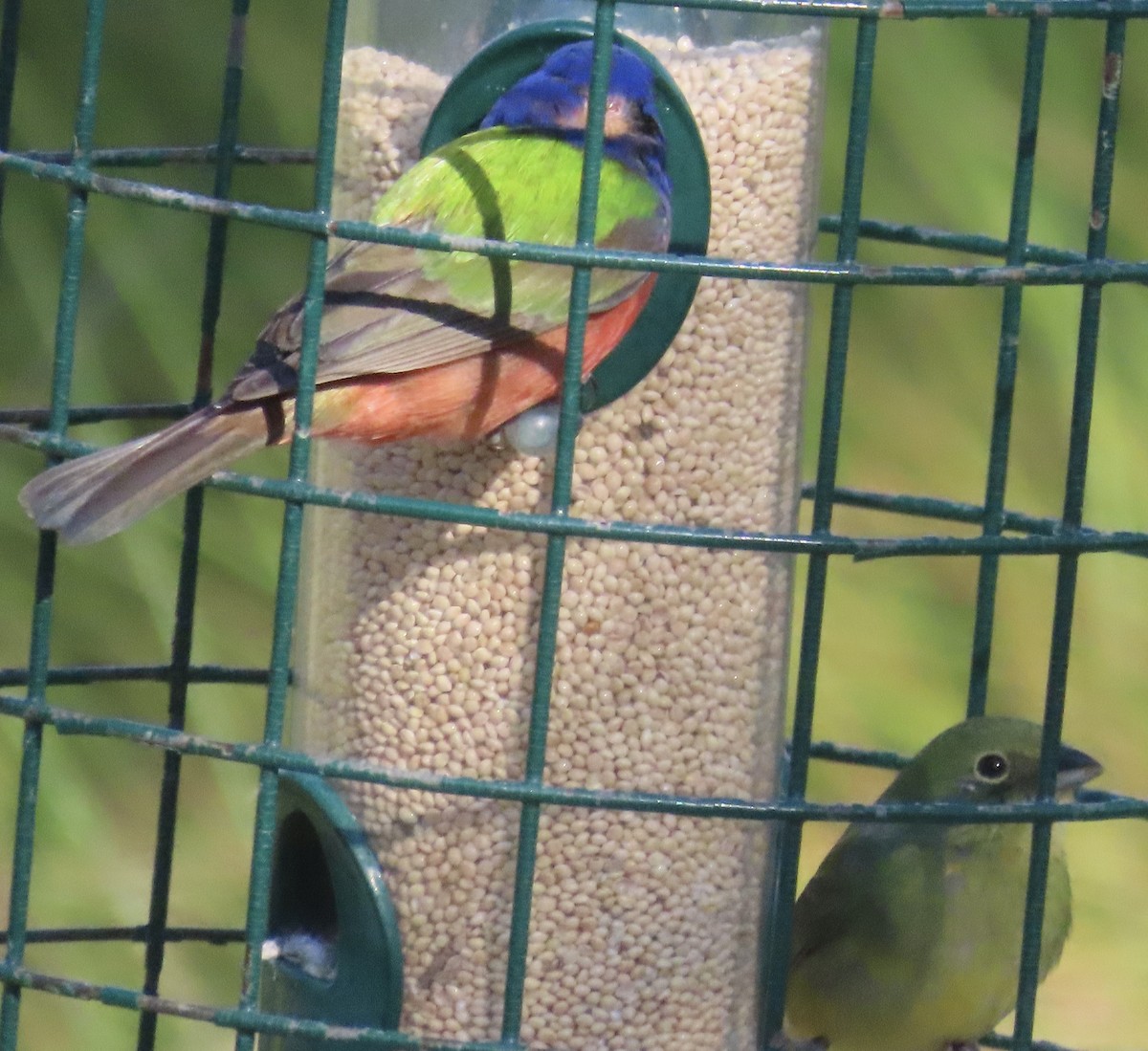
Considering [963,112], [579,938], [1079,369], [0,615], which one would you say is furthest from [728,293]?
[0,615]

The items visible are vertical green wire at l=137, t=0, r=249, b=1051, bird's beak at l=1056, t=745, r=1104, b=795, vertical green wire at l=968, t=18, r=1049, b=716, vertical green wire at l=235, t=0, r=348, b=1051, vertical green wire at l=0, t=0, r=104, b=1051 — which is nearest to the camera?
vertical green wire at l=235, t=0, r=348, b=1051

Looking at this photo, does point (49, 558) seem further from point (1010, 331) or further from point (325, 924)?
point (1010, 331)

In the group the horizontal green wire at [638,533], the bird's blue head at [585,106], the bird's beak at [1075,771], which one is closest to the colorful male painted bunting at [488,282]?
the bird's blue head at [585,106]

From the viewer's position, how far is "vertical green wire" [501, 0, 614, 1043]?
11.2 feet

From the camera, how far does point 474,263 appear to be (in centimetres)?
404

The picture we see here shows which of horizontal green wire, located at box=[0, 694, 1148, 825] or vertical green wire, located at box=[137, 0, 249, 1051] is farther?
vertical green wire, located at box=[137, 0, 249, 1051]

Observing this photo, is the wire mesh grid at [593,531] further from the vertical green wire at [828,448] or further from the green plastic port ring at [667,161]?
the green plastic port ring at [667,161]

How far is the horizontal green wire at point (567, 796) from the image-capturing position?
343cm

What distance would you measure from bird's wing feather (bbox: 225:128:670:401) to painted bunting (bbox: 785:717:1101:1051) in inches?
50.3

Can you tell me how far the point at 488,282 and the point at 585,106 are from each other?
362 mm

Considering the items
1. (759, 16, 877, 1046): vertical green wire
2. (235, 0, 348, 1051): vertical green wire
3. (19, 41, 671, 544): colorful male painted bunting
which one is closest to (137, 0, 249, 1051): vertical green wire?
(19, 41, 671, 544): colorful male painted bunting

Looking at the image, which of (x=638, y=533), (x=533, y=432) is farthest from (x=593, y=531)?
(x=533, y=432)

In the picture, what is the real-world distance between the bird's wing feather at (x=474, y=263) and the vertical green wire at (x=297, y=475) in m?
0.30

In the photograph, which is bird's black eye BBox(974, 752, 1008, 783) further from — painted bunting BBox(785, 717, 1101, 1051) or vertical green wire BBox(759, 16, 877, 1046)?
vertical green wire BBox(759, 16, 877, 1046)
